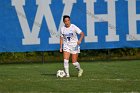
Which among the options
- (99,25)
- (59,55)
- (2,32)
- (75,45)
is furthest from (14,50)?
(75,45)

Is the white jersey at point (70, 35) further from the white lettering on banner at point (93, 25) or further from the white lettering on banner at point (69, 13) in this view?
the white lettering on banner at point (93, 25)

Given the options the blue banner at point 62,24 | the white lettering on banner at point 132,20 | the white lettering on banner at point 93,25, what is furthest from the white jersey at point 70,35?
the white lettering on banner at point 132,20

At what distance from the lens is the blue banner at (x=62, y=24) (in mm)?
24016

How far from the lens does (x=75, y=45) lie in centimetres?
1533

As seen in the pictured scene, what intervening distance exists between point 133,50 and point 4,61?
7.12 metres

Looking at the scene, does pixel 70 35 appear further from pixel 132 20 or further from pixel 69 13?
pixel 132 20

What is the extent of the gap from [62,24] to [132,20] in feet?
11.9

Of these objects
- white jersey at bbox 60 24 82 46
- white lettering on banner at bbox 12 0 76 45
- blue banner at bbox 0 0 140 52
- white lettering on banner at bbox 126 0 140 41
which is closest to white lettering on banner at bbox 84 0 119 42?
blue banner at bbox 0 0 140 52

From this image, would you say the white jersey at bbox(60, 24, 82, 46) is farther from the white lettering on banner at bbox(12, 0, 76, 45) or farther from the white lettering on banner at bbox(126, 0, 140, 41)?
the white lettering on banner at bbox(126, 0, 140, 41)

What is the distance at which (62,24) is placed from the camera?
953 inches

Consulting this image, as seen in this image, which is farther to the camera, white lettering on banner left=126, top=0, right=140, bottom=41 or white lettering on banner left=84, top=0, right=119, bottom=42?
white lettering on banner left=126, top=0, right=140, bottom=41

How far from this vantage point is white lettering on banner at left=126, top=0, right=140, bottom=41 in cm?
2447

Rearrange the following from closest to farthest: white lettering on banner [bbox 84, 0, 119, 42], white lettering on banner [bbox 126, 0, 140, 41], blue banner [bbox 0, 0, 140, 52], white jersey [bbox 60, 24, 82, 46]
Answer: white jersey [bbox 60, 24, 82, 46] → blue banner [bbox 0, 0, 140, 52] → white lettering on banner [bbox 84, 0, 119, 42] → white lettering on banner [bbox 126, 0, 140, 41]

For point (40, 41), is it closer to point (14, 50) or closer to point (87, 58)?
point (14, 50)
